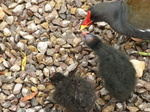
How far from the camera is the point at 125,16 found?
3691mm

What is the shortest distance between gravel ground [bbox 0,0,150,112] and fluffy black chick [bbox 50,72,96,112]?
33 centimetres

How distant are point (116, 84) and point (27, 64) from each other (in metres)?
1.08

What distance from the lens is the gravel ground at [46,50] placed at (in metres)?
3.54

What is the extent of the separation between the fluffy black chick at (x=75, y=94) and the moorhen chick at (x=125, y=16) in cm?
85

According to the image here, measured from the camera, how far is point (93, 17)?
12.1 feet

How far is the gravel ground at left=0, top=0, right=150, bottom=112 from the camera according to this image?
3.54 metres

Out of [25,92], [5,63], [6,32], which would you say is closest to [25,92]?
[25,92]

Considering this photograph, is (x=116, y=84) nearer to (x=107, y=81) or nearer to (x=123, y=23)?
(x=107, y=81)

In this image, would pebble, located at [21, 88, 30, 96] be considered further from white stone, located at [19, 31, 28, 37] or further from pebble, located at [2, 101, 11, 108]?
white stone, located at [19, 31, 28, 37]

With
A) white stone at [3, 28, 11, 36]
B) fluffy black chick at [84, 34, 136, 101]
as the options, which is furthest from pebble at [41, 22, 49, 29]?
fluffy black chick at [84, 34, 136, 101]

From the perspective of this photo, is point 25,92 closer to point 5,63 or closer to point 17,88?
point 17,88

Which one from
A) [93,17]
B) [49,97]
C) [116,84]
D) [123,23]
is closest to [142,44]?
[123,23]

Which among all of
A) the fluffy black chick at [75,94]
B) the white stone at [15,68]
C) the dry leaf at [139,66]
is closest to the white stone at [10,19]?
the white stone at [15,68]

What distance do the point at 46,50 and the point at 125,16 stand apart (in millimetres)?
961
